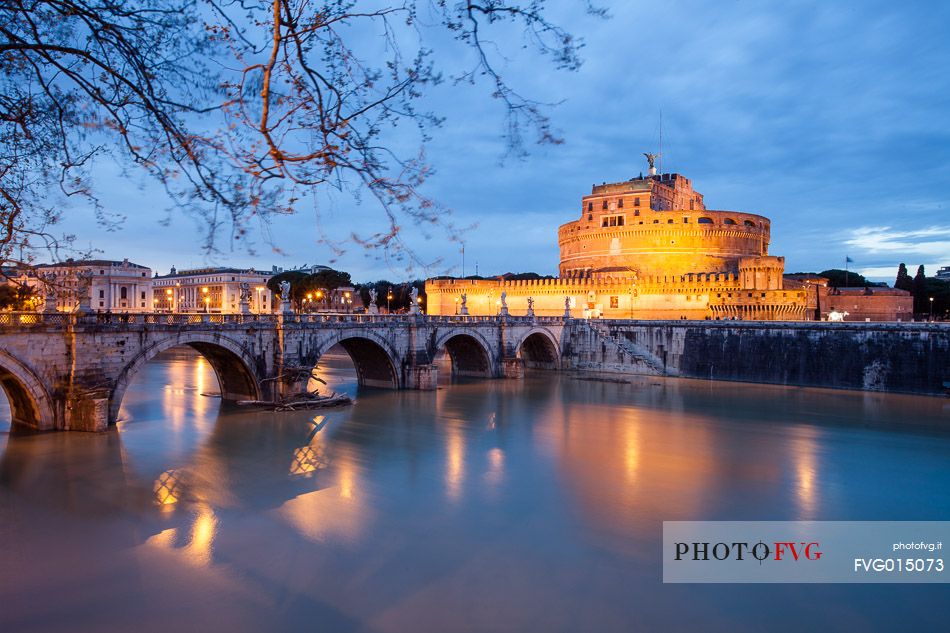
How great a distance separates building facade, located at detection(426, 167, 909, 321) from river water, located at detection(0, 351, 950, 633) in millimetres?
20342

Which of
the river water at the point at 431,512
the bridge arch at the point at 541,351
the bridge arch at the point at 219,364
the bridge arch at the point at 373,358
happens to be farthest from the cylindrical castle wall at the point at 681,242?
the bridge arch at the point at 219,364

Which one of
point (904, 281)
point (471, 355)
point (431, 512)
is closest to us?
→ point (431, 512)

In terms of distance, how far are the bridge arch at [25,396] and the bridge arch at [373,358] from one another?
37.6 feet

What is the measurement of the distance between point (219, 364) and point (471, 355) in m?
15.7

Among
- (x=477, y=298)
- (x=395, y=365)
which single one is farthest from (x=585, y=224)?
(x=395, y=365)

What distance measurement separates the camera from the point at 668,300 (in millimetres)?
47438

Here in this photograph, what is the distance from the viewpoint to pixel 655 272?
55.6 meters

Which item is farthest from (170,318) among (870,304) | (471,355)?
(870,304)

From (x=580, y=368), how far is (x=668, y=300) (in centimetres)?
1019

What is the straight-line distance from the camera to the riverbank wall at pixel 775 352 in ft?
102

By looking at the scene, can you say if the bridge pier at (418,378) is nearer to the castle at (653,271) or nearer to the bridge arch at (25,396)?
the bridge arch at (25,396)

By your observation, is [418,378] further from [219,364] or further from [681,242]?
[681,242]

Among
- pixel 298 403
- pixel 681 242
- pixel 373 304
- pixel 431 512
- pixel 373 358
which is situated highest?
pixel 681 242

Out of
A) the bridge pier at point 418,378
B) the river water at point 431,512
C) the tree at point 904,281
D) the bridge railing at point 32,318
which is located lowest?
the river water at point 431,512
